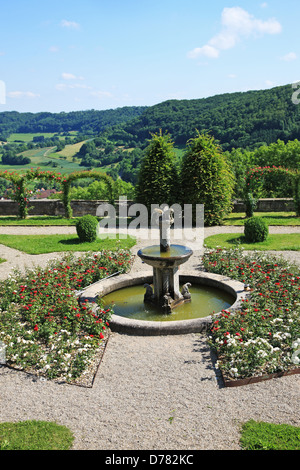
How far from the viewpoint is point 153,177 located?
56.6 ft

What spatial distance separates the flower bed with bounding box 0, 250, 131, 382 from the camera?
601 centimetres

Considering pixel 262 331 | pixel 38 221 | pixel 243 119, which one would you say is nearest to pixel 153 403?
pixel 262 331

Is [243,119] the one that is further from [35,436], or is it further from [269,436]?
[35,436]

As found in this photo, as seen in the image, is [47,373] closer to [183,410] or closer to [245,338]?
[183,410]

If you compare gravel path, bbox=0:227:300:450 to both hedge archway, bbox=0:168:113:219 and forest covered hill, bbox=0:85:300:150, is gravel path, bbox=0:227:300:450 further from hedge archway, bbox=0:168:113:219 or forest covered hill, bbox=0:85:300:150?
forest covered hill, bbox=0:85:300:150

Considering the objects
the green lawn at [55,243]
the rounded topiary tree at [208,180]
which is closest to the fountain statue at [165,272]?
the green lawn at [55,243]

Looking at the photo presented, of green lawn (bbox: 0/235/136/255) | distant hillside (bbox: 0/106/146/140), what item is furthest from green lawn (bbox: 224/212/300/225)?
distant hillside (bbox: 0/106/146/140)

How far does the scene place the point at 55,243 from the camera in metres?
13.9

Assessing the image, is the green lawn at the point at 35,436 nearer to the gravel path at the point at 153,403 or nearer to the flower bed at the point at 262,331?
the gravel path at the point at 153,403

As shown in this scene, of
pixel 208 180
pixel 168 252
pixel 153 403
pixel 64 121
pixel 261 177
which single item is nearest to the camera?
pixel 153 403

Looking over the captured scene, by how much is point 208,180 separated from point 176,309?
9.84 meters

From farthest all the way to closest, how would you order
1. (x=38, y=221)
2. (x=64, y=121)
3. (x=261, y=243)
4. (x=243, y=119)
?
(x=64, y=121)
(x=243, y=119)
(x=38, y=221)
(x=261, y=243)

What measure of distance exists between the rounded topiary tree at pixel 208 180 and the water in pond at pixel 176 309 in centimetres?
812

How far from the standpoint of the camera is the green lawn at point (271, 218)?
16.5 m
